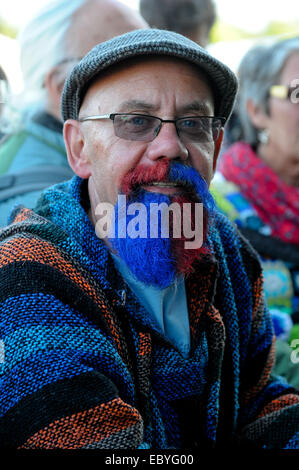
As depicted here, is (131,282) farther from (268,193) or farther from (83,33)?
(268,193)

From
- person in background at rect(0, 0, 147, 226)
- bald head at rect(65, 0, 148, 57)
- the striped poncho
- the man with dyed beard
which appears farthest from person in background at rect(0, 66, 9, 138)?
the striped poncho

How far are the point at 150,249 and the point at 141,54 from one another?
1.92ft

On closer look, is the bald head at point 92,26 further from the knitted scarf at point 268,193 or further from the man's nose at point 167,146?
the man's nose at point 167,146

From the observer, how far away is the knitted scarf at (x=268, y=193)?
130 inches

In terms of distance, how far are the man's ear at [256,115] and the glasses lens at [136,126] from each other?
6.62 ft

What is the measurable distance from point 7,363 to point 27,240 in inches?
13.6

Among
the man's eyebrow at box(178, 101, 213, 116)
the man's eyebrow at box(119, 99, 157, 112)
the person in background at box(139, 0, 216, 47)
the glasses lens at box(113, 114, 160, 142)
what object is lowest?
the glasses lens at box(113, 114, 160, 142)

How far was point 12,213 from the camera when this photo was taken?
1871 millimetres

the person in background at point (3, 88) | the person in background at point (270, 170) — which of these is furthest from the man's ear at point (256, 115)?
the person in background at point (3, 88)

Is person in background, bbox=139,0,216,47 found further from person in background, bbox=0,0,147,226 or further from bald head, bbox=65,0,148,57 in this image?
bald head, bbox=65,0,148,57

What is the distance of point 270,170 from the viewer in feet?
11.2

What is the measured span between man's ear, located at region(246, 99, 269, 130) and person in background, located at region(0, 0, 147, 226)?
101cm

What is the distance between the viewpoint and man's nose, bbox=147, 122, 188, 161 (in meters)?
1.67

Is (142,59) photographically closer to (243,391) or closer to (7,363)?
(7,363)
